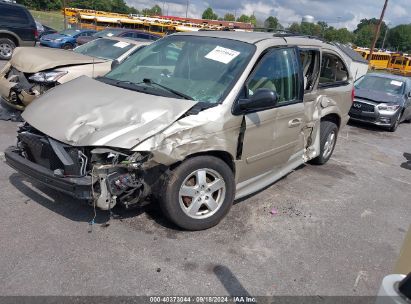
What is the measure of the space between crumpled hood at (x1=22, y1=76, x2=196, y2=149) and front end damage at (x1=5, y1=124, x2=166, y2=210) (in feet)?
0.33

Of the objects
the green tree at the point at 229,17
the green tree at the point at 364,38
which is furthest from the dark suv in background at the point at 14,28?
the green tree at the point at 229,17

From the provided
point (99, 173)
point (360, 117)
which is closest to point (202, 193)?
point (99, 173)

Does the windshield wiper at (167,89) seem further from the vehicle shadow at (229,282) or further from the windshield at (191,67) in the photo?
the vehicle shadow at (229,282)

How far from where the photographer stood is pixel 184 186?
140 inches

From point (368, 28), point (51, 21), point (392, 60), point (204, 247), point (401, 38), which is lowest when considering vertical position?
point (51, 21)

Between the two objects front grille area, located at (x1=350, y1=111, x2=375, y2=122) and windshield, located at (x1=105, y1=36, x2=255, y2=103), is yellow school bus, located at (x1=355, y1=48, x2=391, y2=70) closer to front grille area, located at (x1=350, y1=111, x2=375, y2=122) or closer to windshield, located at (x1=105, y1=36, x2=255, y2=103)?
front grille area, located at (x1=350, y1=111, x2=375, y2=122)

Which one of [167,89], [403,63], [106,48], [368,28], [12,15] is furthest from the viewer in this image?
[368,28]

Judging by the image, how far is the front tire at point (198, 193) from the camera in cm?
348

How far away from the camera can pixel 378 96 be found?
10930 millimetres

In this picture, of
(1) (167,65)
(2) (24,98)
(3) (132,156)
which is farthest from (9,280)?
(2) (24,98)

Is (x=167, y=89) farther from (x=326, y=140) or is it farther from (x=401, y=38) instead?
(x=401, y=38)

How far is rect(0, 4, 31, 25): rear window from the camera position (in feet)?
44.4

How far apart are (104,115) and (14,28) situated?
41.6 feet

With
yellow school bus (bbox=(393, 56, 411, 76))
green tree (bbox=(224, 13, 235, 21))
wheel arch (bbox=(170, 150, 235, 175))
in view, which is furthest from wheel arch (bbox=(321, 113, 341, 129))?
green tree (bbox=(224, 13, 235, 21))
